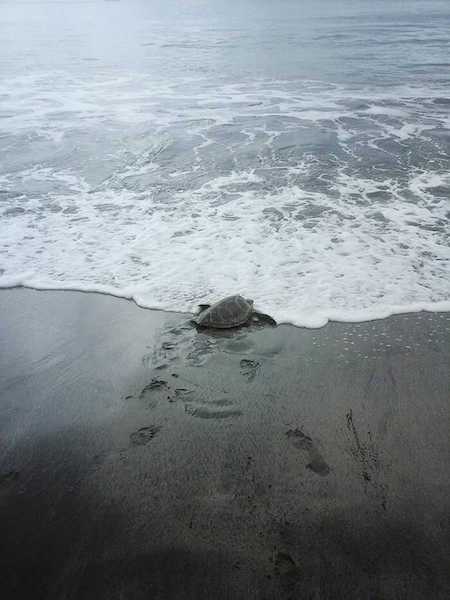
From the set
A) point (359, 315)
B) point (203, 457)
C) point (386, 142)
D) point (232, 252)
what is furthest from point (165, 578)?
point (386, 142)

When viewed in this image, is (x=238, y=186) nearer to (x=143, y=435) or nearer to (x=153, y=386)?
(x=153, y=386)

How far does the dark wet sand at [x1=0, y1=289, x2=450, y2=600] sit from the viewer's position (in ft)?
8.34

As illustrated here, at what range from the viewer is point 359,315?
4.98 meters

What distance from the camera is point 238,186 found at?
9.00 m

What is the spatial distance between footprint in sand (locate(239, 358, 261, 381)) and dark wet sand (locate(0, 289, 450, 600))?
0.02m

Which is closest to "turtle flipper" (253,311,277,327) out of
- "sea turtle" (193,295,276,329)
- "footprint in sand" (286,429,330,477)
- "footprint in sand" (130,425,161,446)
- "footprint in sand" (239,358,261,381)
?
"sea turtle" (193,295,276,329)

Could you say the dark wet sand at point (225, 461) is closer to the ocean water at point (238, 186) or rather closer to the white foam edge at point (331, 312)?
the white foam edge at point (331, 312)

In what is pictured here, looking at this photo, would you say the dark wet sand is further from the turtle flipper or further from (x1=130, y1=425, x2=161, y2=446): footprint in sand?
the turtle flipper

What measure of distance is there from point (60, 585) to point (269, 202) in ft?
23.0

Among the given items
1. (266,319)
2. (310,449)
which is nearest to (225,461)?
(310,449)

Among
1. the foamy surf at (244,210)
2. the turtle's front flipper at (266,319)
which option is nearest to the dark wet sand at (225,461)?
the turtle's front flipper at (266,319)

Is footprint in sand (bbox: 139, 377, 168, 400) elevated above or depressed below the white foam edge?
above

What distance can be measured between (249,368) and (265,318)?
921mm

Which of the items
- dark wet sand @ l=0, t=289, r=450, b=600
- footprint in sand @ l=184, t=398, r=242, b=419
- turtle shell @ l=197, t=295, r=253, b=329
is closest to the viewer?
dark wet sand @ l=0, t=289, r=450, b=600
